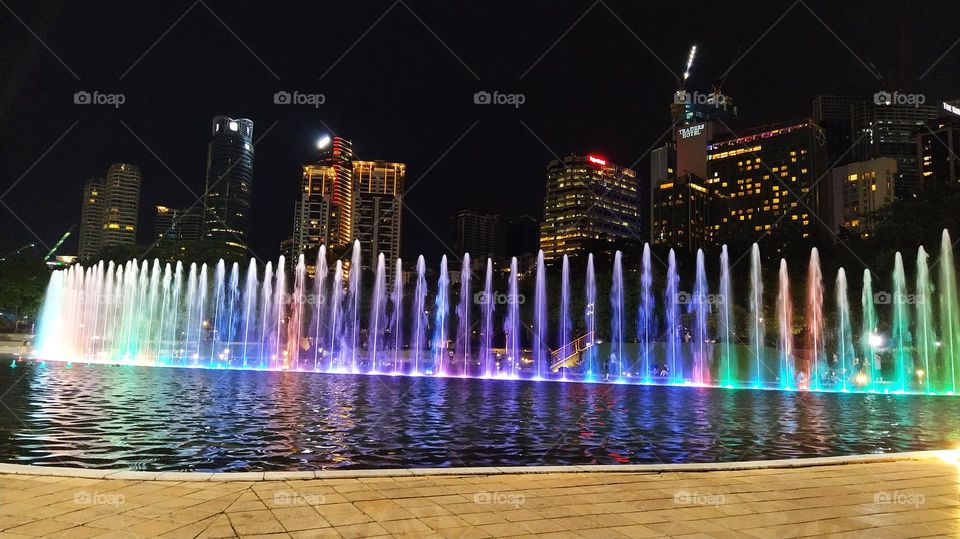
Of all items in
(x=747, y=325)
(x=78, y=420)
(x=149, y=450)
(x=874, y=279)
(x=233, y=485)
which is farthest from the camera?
(x=747, y=325)

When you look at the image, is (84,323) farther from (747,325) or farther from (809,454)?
(809,454)

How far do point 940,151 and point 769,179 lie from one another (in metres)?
42.3

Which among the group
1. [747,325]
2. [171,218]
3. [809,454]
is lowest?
[809,454]

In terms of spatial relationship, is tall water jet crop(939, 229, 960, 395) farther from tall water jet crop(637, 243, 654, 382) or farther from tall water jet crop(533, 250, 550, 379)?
tall water jet crop(533, 250, 550, 379)

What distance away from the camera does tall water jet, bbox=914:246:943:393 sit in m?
37.9

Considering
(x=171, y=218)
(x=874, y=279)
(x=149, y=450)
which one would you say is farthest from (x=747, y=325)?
(x=171, y=218)

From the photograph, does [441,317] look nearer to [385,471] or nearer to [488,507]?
[385,471]

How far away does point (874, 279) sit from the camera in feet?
135

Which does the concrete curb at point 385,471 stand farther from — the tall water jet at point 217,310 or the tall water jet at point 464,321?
the tall water jet at point 217,310

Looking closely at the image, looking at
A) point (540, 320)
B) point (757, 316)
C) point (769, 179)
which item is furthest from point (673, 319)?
point (769, 179)

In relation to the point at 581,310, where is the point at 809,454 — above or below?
below

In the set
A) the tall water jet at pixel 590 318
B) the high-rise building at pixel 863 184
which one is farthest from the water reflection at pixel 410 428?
the high-rise building at pixel 863 184

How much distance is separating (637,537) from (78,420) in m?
12.8

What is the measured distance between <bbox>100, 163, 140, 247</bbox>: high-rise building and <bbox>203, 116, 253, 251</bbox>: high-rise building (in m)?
21.4
